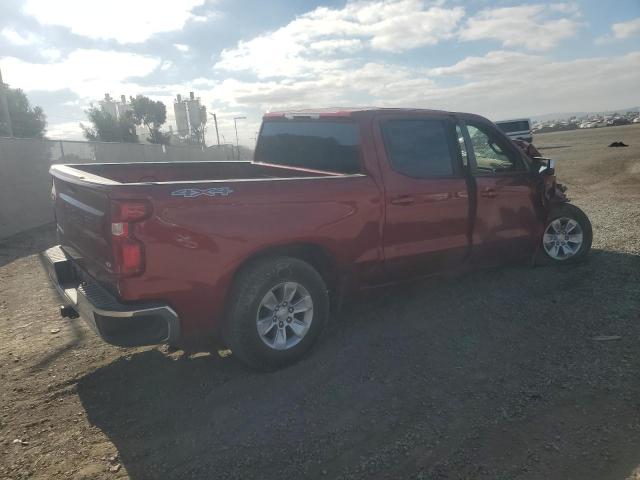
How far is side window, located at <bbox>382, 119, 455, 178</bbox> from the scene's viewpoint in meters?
4.50

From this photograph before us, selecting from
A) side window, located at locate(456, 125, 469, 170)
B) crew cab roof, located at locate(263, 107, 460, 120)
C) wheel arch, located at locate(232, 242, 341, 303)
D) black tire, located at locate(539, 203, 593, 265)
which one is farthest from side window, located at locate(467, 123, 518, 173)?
wheel arch, located at locate(232, 242, 341, 303)

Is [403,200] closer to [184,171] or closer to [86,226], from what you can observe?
[184,171]

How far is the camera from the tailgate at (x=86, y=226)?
3.28 m

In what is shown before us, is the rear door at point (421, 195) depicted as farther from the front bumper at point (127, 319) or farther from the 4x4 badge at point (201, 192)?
the front bumper at point (127, 319)

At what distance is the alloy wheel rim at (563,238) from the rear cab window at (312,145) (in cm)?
297

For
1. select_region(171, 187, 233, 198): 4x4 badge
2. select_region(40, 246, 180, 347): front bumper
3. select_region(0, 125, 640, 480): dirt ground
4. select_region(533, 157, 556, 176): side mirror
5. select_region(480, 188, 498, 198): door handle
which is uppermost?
select_region(171, 187, 233, 198): 4x4 badge

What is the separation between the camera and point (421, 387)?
11.8 feet

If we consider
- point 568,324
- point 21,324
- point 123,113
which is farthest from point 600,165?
point 123,113

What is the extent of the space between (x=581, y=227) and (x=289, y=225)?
13.7 feet

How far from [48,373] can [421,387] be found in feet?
9.41

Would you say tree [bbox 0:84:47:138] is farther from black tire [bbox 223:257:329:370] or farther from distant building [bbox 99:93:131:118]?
black tire [bbox 223:257:329:370]

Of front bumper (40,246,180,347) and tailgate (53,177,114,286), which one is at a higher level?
tailgate (53,177,114,286)

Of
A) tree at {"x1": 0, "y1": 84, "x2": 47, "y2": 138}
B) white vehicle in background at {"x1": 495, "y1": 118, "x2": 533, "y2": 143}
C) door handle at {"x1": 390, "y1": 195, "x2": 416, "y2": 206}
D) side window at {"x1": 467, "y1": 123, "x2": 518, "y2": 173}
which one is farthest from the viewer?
tree at {"x1": 0, "y1": 84, "x2": 47, "y2": 138}

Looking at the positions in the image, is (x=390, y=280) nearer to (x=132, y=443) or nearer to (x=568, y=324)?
(x=568, y=324)
